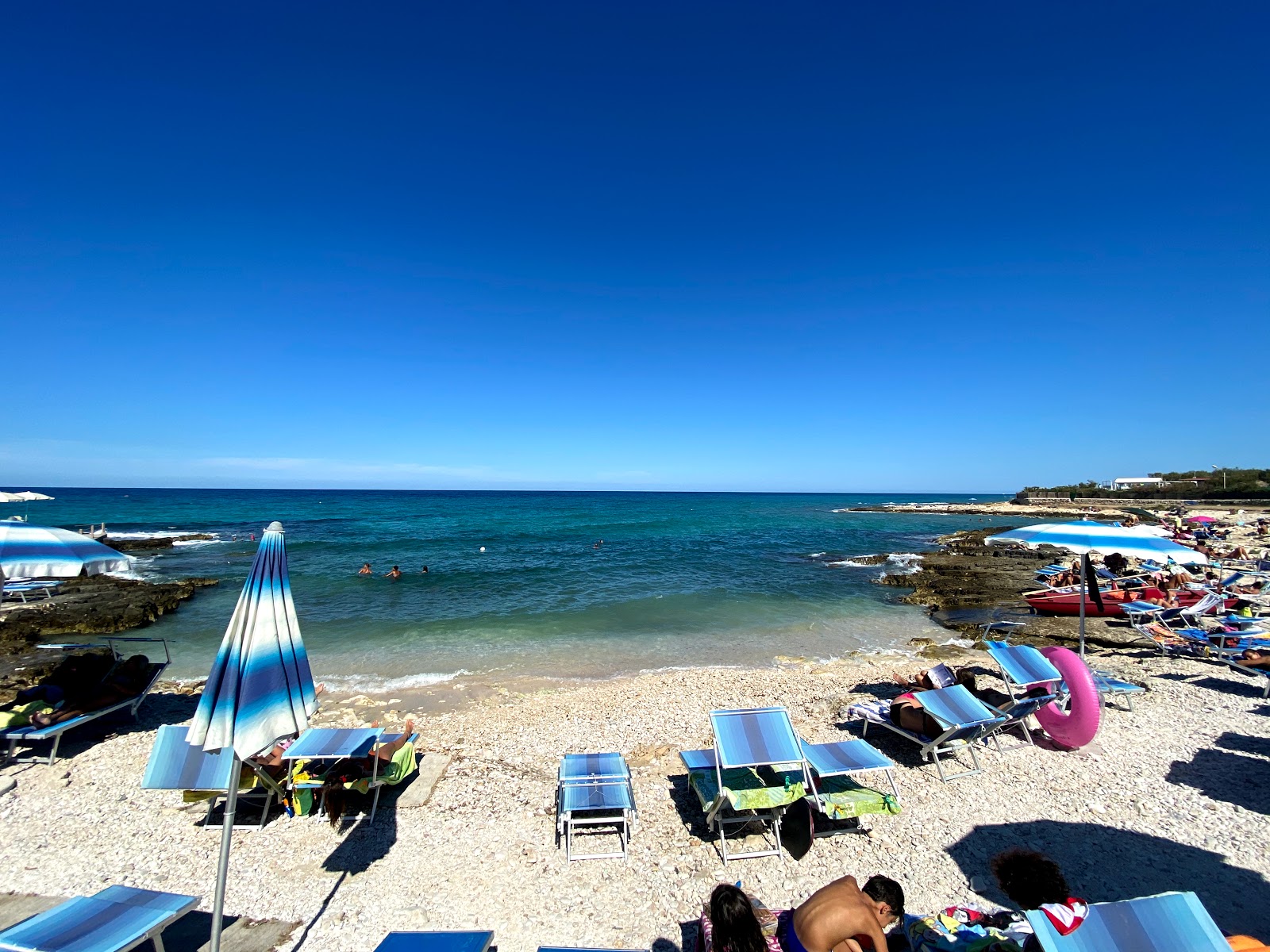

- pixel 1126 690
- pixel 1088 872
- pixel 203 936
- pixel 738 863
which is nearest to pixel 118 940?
pixel 203 936

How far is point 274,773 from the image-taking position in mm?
6156

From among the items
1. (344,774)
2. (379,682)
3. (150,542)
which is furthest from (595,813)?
(150,542)

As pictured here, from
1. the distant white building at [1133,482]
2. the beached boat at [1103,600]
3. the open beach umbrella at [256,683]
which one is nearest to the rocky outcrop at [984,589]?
the beached boat at [1103,600]

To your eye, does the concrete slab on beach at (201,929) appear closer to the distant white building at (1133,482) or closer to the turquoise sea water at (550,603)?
→ the turquoise sea water at (550,603)

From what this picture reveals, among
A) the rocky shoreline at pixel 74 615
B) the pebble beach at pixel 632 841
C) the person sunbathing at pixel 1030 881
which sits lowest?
the rocky shoreline at pixel 74 615

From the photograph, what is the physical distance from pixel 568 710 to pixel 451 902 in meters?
4.71

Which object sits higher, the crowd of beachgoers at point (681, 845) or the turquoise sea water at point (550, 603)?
the crowd of beachgoers at point (681, 845)

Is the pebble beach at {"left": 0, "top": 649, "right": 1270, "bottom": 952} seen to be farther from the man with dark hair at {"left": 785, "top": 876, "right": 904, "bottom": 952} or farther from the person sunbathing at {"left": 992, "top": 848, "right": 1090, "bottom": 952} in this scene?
the man with dark hair at {"left": 785, "top": 876, "right": 904, "bottom": 952}

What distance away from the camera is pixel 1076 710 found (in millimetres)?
7051

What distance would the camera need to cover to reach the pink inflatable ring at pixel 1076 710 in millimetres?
6902

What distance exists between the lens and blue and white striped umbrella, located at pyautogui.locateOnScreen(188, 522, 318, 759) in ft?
10.6

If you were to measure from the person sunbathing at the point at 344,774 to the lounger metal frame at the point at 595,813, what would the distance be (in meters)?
2.03

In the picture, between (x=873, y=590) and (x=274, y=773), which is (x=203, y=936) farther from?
(x=873, y=590)

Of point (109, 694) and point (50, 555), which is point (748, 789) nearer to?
point (50, 555)
